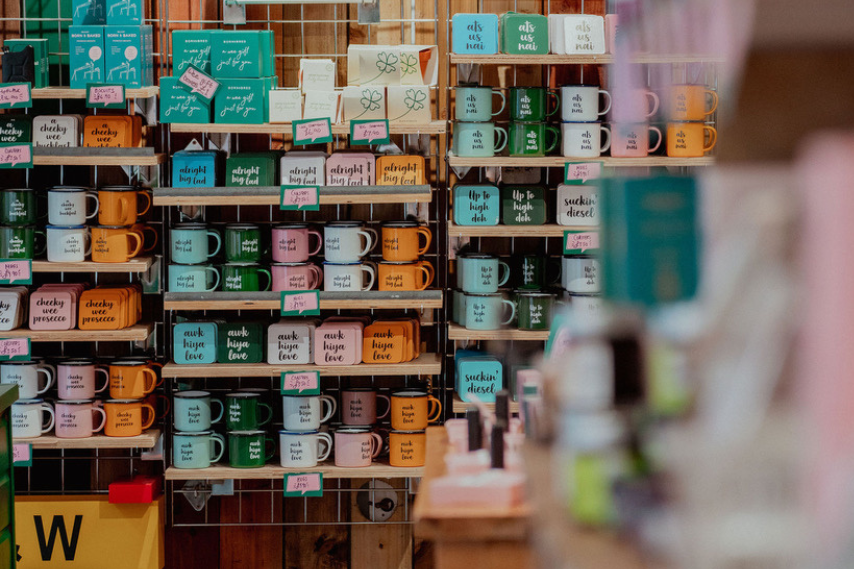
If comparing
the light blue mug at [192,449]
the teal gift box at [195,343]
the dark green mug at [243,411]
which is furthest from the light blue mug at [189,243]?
the light blue mug at [192,449]

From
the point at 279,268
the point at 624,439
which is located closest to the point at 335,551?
the point at 279,268

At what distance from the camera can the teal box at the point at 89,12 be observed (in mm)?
2930

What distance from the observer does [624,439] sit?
0.85 m

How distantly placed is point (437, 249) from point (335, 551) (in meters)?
1.12

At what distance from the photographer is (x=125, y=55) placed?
2.91 meters

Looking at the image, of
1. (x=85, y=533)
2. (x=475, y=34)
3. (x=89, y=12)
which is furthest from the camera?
(x=85, y=533)

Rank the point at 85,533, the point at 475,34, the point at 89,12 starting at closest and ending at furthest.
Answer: the point at 475,34, the point at 89,12, the point at 85,533

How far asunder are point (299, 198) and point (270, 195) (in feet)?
0.30

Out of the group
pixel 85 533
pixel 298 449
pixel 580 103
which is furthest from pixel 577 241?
pixel 85 533

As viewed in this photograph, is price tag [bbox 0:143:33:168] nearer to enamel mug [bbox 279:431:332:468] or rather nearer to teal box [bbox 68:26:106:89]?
teal box [bbox 68:26:106:89]

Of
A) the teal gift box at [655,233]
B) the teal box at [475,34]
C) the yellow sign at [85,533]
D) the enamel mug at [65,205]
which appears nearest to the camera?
the teal gift box at [655,233]

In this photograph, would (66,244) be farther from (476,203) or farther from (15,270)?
(476,203)

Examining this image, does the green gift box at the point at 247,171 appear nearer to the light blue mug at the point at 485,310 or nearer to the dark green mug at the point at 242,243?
the dark green mug at the point at 242,243

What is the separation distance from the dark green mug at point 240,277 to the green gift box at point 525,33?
1.02m
